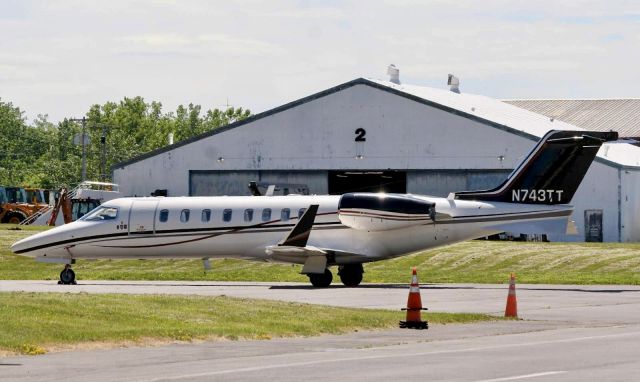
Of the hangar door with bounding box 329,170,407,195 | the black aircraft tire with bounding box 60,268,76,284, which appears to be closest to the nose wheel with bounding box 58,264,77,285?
the black aircraft tire with bounding box 60,268,76,284

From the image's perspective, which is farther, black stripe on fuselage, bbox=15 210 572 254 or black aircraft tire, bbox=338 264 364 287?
black aircraft tire, bbox=338 264 364 287

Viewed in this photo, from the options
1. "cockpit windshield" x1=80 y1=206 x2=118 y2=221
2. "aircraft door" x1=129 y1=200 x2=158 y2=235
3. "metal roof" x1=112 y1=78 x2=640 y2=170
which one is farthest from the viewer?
"metal roof" x1=112 y1=78 x2=640 y2=170

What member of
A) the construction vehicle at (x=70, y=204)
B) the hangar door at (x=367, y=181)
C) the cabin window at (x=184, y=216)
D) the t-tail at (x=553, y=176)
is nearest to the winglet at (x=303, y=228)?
the cabin window at (x=184, y=216)

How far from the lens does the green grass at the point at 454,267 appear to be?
4728 centimetres

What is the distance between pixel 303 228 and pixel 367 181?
32.2 meters

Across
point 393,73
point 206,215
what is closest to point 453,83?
point 393,73

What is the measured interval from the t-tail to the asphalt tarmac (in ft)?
32.5

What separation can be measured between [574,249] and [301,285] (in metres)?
14.7

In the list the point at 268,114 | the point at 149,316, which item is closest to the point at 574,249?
the point at 268,114

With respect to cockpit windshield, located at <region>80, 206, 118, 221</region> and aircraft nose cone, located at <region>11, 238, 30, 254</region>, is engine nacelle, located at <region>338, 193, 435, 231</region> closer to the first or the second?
cockpit windshield, located at <region>80, 206, 118, 221</region>

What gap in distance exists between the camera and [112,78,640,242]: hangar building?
214ft

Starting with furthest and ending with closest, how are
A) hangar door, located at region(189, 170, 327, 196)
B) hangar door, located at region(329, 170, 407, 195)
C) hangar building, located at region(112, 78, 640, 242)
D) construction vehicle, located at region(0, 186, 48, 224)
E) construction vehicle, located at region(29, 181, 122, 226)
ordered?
construction vehicle, located at region(0, 186, 48, 224) → construction vehicle, located at region(29, 181, 122, 226) → hangar door, located at region(189, 170, 327, 196) → hangar door, located at region(329, 170, 407, 195) → hangar building, located at region(112, 78, 640, 242)

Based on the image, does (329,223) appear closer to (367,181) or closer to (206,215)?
(206,215)

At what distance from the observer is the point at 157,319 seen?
25141mm
